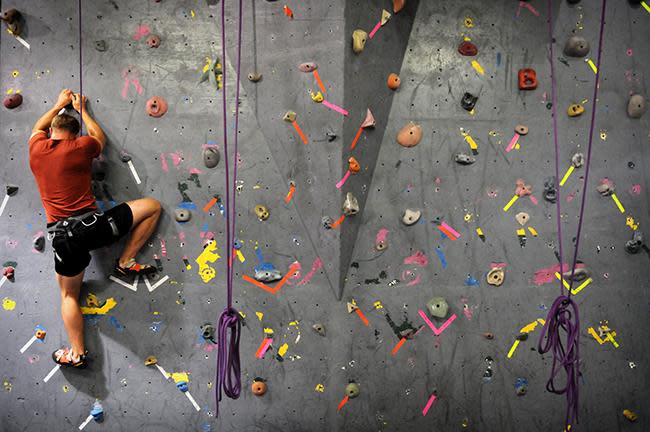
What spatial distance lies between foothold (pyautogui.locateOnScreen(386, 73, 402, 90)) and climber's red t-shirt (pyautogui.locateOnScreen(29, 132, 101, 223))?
1.50 metres

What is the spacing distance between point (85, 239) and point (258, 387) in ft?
3.81

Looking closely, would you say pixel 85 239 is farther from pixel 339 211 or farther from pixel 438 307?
pixel 438 307

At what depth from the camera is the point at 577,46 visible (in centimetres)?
278

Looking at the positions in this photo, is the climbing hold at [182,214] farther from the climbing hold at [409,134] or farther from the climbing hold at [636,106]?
the climbing hold at [636,106]

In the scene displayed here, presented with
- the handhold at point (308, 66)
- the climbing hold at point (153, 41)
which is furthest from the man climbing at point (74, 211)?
the handhold at point (308, 66)

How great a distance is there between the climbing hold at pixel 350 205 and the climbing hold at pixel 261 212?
411 millimetres

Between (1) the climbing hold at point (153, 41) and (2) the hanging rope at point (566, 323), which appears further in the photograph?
(1) the climbing hold at point (153, 41)

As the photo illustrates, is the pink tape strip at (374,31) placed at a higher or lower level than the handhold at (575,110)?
higher

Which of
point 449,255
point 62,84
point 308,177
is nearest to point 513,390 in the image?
point 449,255

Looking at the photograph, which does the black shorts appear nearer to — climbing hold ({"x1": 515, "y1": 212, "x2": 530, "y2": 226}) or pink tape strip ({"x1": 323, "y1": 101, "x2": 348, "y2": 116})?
pink tape strip ({"x1": 323, "y1": 101, "x2": 348, "y2": 116})

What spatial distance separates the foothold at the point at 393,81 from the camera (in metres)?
2.73

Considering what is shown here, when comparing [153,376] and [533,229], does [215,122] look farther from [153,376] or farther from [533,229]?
[533,229]

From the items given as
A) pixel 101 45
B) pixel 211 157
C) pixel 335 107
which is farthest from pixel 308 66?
pixel 101 45

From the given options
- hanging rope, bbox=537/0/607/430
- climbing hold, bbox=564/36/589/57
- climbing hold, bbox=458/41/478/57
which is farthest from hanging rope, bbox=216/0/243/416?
climbing hold, bbox=564/36/589/57
